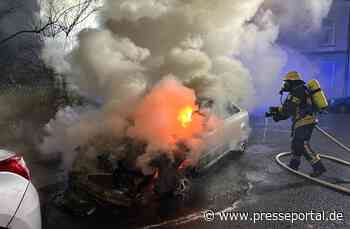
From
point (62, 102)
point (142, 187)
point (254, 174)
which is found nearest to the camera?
point (142, 187)

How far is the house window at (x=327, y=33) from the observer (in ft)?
85.4

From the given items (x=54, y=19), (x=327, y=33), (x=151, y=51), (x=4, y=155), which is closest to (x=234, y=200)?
(x=151, y=51)

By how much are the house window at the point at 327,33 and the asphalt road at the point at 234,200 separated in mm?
20190

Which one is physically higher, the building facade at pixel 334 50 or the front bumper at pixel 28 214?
the building facade at pixel 334 50

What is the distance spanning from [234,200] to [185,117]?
1.50 meters

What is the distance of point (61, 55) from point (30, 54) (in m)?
2.85

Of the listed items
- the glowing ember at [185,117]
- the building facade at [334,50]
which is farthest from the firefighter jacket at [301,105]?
the building facade at [334,50]

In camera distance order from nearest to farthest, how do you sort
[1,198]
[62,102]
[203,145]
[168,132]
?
[1,198] < [168,132] < [203,145] < [62,102]

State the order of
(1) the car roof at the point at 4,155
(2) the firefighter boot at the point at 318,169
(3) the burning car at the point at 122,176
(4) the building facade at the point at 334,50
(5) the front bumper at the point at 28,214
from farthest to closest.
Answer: (4) the building facade at the point at 334,50 < (2) the firefighter boot at the point at 318,169 < (3) the burning car at the point at 122,176 < (1) the car roof at the point at 4,155 < (5) the front bumper at the point at 28,214

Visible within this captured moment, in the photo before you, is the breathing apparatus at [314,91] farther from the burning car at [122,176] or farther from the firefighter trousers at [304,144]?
the burning car at [122,176]

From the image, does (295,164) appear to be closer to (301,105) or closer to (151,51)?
(301,105)

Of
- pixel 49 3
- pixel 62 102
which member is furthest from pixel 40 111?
pixel 49 3

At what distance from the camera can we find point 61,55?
8320 mm

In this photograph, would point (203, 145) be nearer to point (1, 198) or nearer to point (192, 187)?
point (192, 187)
